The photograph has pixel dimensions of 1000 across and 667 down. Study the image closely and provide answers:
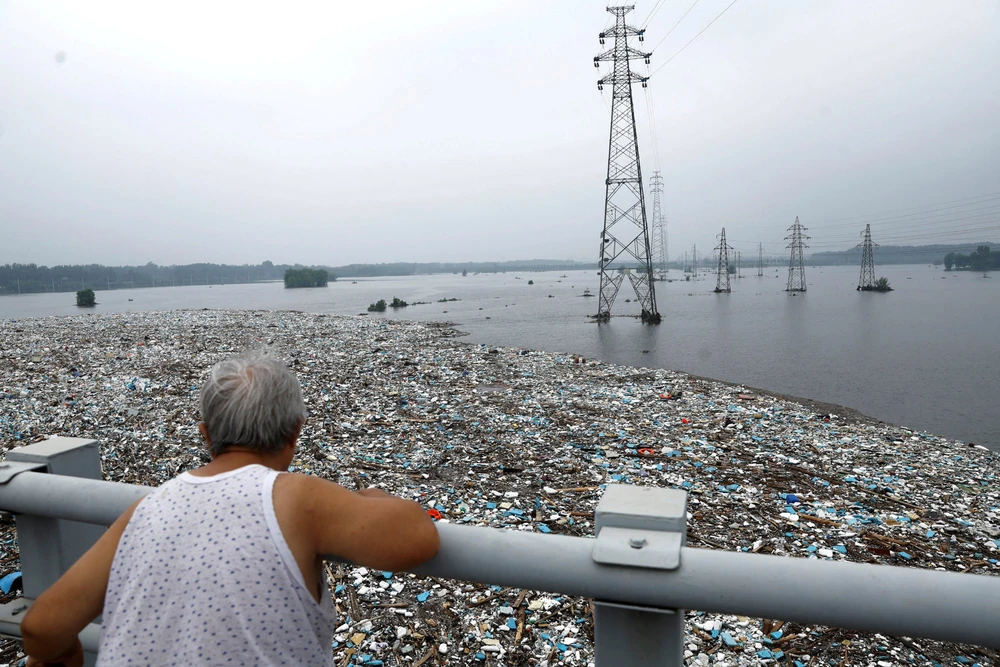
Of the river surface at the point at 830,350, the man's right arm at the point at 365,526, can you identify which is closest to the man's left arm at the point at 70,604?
the man's right arm at the point at 365,526

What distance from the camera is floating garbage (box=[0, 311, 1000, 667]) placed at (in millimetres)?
3715

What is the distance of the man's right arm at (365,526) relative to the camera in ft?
4.53

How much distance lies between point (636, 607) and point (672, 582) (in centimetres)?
11

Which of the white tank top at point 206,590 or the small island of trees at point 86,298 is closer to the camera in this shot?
the white tank top at point 206,590

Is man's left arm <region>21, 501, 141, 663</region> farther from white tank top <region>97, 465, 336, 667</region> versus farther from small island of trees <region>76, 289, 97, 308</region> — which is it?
small island of trees <region>76, 289, 97, 308</region>

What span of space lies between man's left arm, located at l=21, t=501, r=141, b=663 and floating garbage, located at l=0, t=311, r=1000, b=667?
7.44 feet

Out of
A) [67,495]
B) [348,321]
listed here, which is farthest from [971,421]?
[348,321]

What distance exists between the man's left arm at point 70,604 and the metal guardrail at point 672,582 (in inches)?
32.0

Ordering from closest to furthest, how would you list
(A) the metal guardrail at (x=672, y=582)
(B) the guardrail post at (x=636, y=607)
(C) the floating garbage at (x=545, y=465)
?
1. (A) the metal guardrail at (x=672, y=582)
2. (B) the guardrail post at (x=636, y=607)
3. (C) the floating garbage at (x=545, y=465)

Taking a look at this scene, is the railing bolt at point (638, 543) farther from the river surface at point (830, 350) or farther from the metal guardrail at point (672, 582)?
the river surface at point (830, 350)

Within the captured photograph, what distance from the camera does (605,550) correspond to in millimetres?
1271

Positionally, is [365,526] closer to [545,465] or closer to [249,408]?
[249,408]

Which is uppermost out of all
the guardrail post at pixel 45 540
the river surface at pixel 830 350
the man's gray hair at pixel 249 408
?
the man's gray hair at pixel 249 408

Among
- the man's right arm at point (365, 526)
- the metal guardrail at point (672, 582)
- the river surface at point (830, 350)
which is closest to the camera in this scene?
the metal guardrail at point (672, 582)
